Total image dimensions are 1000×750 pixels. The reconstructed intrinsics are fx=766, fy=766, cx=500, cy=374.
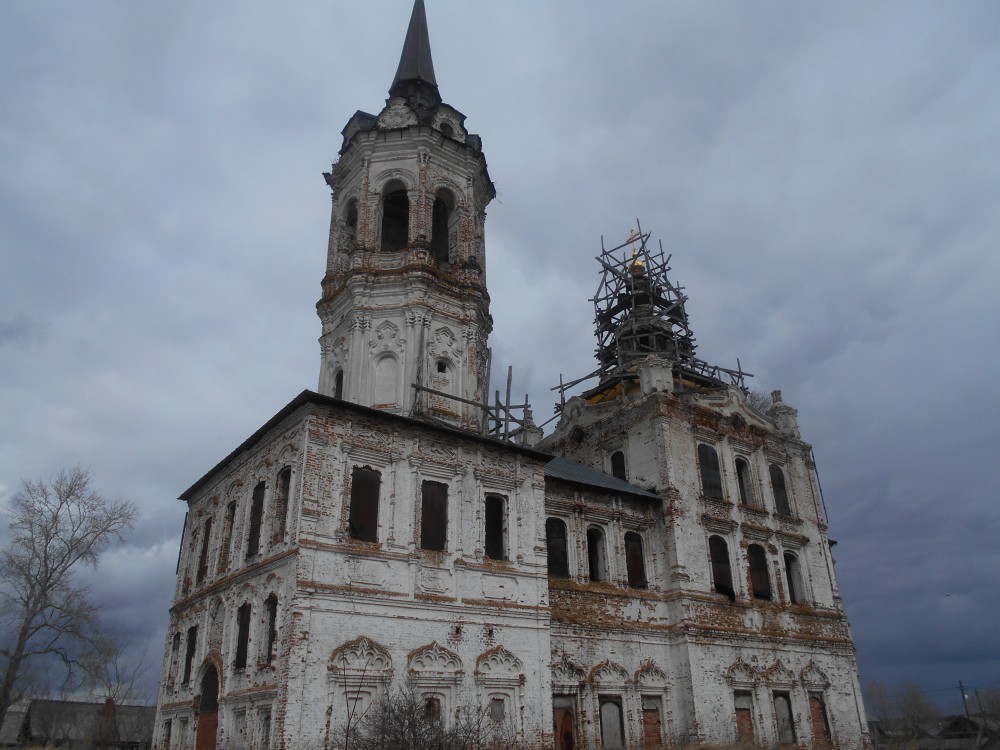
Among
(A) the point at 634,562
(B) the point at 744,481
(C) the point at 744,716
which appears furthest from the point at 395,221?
(C) the point at 744,716

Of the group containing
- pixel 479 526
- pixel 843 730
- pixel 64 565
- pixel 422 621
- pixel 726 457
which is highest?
pixel 726 457

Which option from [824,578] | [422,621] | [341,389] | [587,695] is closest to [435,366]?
[341,389]

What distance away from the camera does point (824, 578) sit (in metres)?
27.1

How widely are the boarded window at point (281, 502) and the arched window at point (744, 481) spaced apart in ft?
51.5

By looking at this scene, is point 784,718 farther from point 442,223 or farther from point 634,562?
point 442,223

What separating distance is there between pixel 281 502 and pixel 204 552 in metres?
5.64

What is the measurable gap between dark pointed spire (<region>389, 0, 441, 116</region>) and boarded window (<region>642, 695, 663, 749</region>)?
67.4ft

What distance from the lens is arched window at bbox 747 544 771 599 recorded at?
25047mm

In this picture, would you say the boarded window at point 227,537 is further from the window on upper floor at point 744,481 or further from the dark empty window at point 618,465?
the window on upper floor at point 744,481

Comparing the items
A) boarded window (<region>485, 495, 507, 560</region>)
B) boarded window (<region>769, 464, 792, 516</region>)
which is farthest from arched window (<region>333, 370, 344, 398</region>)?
boarded window (<region>769, 464, 792, 516</region>)

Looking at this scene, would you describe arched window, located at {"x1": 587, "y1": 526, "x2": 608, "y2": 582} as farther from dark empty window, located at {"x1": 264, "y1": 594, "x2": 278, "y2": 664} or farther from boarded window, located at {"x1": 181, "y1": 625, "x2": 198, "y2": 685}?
boarded window, located at {"x1": 181, "y1": 625, "x2": 198, "y2": 685}

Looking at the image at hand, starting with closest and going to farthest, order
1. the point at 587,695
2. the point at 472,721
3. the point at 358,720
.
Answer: the point at 358,720, the point at 472,721, the point at 587,695

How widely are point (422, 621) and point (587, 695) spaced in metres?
6.06

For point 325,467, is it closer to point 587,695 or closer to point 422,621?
point 422,621
